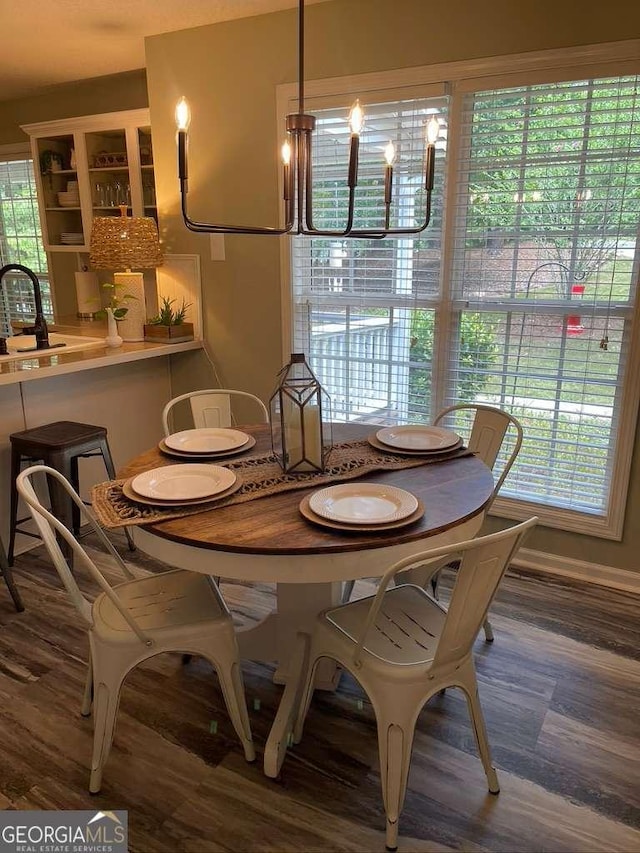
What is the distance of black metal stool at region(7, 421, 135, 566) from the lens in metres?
2.79

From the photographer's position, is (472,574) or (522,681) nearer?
(472,574)

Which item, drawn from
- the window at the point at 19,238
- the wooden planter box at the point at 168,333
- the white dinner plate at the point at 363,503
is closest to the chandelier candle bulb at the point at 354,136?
the white dinner plate at the point at 363,503

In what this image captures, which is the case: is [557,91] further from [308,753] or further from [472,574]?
[308,753]

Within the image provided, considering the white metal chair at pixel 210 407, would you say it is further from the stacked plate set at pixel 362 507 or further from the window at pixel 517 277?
the stacked plate set at pixel 362 507

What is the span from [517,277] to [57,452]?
85.9 inches

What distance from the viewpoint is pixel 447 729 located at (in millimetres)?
1995

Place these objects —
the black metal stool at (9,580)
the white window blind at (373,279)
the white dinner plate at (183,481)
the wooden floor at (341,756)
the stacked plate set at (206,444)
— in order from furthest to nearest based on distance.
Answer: the white window blind at (373,279), the black metal stool at (9,580), the stacked plate set at (206,444), the white dinner plate at (183,481), the wooden floor at (341,756)

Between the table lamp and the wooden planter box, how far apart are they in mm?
69

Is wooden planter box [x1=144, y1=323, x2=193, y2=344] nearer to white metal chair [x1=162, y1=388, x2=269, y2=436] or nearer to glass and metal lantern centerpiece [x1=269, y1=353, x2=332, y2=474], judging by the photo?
white metal chair [x1=162, y1=388, x2=269, y2=436]

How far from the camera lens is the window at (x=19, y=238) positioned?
5.09 m

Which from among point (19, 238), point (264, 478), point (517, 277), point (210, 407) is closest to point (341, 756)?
point (264, 478)

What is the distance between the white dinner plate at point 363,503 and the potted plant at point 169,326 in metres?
2.13

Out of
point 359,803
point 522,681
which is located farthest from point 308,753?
point 522,681

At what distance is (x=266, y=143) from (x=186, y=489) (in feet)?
7.17
